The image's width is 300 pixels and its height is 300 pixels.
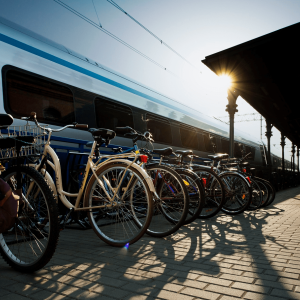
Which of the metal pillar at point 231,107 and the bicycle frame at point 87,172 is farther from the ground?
the metal pillar at point 231,107

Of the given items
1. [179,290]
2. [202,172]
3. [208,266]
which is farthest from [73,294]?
[202,172]

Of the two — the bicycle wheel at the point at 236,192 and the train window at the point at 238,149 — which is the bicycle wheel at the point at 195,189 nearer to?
the bicycle wheel at the point at 236,192

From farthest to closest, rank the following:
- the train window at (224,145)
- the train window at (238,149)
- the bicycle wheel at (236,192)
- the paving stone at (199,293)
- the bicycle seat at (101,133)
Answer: the train window at (238,149)
the train window at (224,145)
the bicycle wheel at (236,192)
the bicycle seat at (101,133)
the paving stone at (199,293)

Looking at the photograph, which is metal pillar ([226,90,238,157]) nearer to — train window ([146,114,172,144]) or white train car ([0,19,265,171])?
white train car ([0,19,265,171])

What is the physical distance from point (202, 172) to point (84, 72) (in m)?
3.10

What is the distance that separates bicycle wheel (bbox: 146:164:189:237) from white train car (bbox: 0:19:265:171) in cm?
147

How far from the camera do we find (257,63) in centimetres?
684

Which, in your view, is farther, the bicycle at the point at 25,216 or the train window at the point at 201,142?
the train window at the point at 201,142

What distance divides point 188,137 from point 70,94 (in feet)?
17.4

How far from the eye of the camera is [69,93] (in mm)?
5676

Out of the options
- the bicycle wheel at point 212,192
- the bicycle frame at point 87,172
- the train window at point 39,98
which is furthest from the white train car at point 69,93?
the bicycle wheel at point 212,192

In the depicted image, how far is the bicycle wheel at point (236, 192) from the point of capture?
5.91 m

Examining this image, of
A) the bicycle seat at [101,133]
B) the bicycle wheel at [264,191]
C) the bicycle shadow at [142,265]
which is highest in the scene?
the bicycle seat at [101,133]

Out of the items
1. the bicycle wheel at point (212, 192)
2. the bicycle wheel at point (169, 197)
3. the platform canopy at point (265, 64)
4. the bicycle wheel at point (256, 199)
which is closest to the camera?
the bicycle wheel at point (169, 197)
